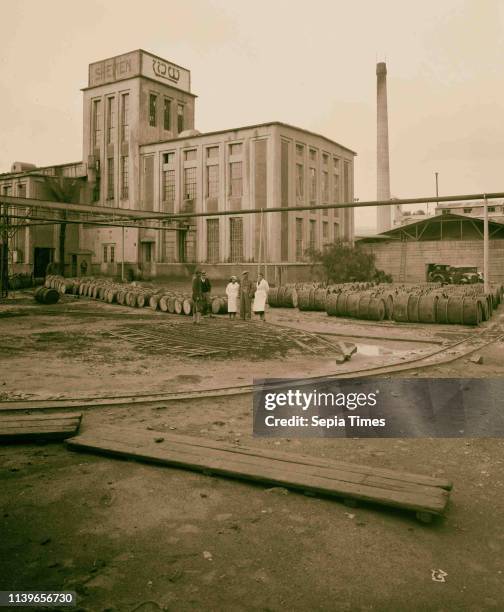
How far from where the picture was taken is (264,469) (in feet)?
15.0

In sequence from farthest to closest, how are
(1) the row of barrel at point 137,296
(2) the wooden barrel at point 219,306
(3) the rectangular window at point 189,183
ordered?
(3) the rectangular window at point 189,183
(1) the row of barrel at point 137,296
(2) the wooden barrel at point 219,306

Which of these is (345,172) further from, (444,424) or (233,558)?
(233,558)

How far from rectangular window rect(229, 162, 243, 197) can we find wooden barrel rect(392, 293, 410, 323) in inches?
904

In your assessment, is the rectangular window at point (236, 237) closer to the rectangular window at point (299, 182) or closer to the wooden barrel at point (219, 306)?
the rectangular window at point (299, 182)

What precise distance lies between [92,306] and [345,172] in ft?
94.7

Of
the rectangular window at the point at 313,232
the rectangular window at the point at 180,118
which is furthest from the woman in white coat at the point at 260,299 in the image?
the rectangular window at the point at 180,118

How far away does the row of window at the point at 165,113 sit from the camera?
43.7 metres

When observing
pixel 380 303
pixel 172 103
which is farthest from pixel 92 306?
pixel 172 103

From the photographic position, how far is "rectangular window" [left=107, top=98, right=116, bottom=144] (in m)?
44.4

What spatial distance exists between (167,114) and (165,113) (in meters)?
0.23

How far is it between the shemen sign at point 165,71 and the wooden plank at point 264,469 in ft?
143

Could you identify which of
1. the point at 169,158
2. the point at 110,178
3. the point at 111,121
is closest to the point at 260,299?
the point at 169,158

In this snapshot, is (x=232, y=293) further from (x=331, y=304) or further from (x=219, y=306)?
(x=331, y=304)

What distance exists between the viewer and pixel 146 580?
3.11 m
